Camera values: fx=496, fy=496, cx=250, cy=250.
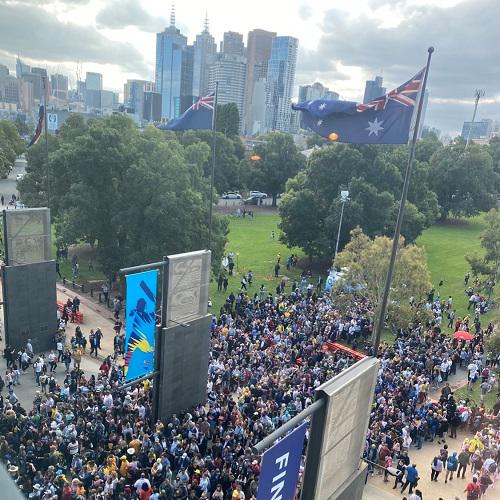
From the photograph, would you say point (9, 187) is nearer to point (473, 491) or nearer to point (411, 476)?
point (411, 476)

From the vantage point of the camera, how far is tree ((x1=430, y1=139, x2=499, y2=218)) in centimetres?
6031

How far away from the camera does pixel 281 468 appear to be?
285 inches

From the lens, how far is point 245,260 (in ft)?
141

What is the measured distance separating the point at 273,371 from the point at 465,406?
779 cm

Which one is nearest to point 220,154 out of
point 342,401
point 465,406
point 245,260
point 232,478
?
point 245,260

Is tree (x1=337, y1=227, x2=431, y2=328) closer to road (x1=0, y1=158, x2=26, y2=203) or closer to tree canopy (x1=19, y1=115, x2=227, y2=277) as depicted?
tree canopy (x1=19, y1=115, x2=227, y2=277)

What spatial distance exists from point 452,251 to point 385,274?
89.2 ft

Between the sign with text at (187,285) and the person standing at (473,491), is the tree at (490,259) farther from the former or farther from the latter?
the sign with text at (187,285)

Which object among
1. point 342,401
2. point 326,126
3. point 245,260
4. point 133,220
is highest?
point 326,126

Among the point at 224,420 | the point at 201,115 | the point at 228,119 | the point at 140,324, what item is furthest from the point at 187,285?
the point at 228,119

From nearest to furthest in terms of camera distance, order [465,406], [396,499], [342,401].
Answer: [342,401] < [396,499] < [465,406]

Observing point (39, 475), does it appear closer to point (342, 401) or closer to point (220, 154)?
point (342, 401)

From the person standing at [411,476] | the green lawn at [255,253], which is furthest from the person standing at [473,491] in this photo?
the green lawn at [255,253]

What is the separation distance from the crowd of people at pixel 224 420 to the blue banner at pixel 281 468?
5.52m
